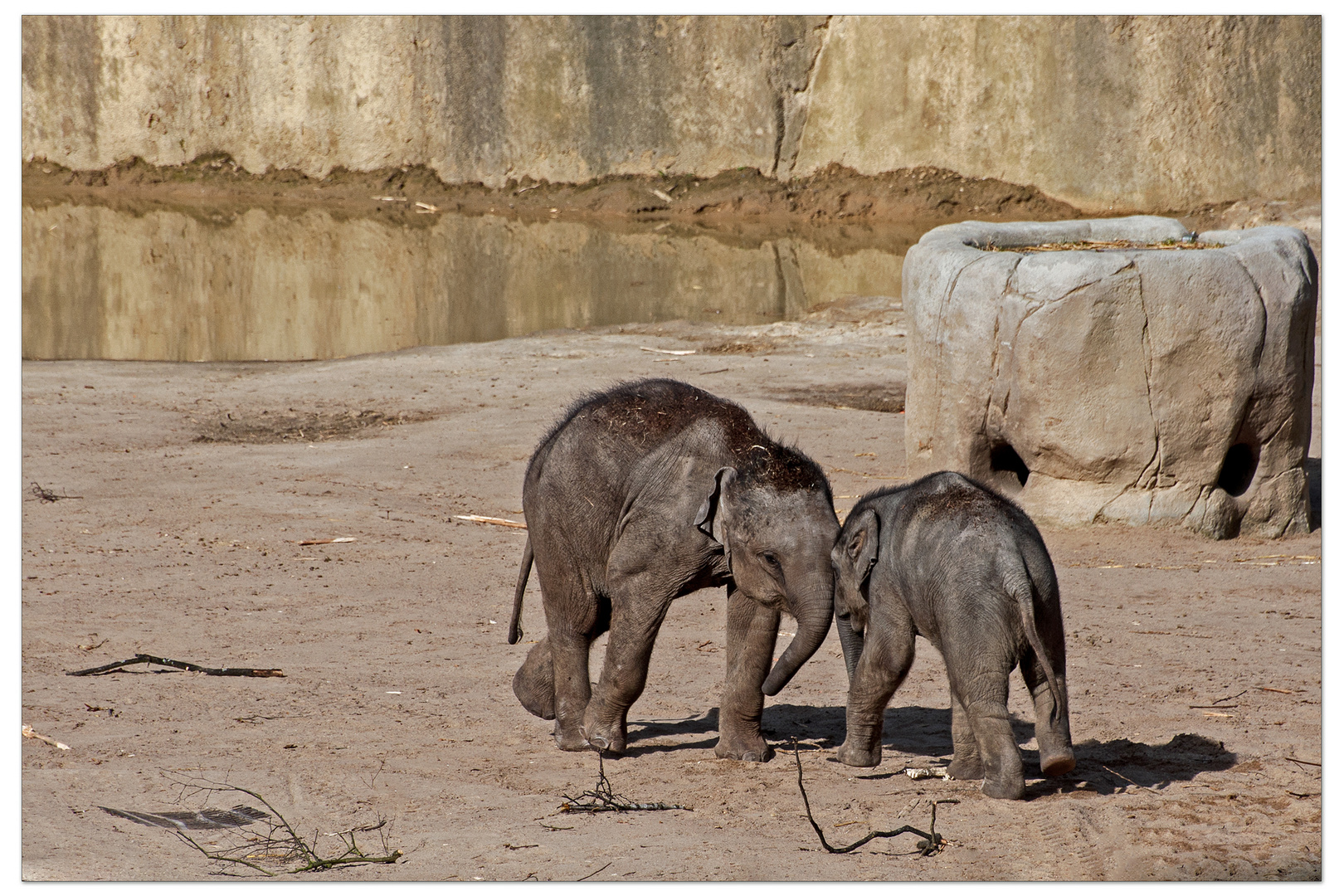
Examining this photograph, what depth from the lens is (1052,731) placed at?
192 inches

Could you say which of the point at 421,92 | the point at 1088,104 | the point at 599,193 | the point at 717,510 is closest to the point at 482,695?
the point at 717,510

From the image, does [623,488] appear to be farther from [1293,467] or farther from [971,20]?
[971,20]

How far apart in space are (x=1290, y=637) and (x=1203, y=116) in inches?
824

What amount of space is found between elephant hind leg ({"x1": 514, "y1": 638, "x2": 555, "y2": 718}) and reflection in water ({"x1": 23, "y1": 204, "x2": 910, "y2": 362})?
481 inches

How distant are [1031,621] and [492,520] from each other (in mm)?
5632

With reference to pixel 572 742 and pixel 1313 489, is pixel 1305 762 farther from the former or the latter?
pixel 1313 489

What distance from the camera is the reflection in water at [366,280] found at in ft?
63.0

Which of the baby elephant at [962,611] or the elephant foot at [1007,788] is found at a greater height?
the baby elephant at [962,611]

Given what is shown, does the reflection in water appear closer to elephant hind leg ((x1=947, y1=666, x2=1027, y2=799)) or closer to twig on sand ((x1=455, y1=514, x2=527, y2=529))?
twig on sand ((x1=455, y1=514, x2=527, y2=529))

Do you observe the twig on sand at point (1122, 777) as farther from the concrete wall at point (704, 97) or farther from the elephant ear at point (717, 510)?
the concrete wall at point (704, 97)

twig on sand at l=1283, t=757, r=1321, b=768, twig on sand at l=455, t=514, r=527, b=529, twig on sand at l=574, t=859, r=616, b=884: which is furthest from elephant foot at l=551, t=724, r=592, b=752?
twig on sand at l=455, t=514, r=527, b=529

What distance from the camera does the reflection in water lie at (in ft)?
63.0

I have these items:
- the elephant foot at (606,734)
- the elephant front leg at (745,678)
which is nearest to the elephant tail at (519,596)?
the elephant foot at (606,734)

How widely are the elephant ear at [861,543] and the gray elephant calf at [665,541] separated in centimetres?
7
